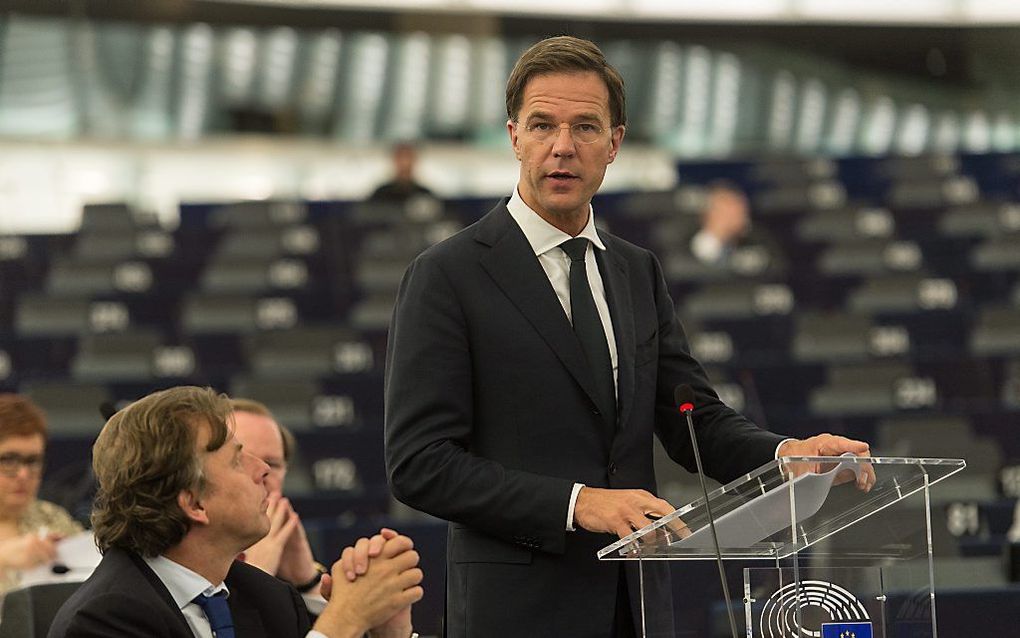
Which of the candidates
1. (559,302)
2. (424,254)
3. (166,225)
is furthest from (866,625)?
(166,225)

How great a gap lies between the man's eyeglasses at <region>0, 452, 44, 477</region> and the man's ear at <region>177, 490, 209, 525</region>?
1.91 metres

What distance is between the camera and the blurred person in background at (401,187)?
34.3ft

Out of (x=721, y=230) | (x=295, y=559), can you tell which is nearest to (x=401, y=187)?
(x=721, y=230)

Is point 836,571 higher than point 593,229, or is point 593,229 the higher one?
point 593,229

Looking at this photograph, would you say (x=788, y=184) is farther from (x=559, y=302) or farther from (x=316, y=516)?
(x=559, y=302)

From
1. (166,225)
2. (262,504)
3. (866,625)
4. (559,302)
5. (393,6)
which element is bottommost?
(866,625)

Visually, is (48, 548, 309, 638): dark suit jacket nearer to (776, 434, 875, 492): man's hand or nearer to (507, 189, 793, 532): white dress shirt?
(507, 189, 793, 532): white dress shirt

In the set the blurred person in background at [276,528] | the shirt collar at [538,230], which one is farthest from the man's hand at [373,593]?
the blurred person in background at [276,528]

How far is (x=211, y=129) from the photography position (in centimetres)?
1219

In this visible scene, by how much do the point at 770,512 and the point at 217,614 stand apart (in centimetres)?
76

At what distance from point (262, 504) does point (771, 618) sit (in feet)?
2.30

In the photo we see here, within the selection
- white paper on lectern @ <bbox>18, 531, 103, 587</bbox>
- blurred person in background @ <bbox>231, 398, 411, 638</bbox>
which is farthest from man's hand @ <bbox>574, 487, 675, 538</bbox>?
white paper on lectern @ <bbox>18, 531, 103, 587</bbox>

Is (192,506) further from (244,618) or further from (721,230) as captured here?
(721,230)

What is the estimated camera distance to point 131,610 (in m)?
2.03
